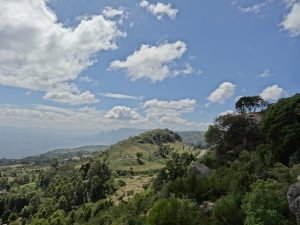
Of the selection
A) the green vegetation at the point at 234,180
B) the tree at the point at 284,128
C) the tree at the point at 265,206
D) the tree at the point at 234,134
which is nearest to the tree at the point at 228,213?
the green vegetation at the point at 234,180

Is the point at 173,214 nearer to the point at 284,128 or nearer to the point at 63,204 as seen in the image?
the point at 284,128

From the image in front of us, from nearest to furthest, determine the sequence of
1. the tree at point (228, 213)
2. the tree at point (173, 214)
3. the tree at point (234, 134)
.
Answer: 1. the tree at point (228, 213)
2. the tree at point (173, 214)
3. the tree at point (234, 134)

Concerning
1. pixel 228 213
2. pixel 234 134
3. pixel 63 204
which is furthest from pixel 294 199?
pixel 63 204

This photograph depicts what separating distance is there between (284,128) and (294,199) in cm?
1950

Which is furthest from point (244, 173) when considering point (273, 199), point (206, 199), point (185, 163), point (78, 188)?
A: point (78, 188)

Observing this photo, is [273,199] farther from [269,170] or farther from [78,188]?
[78,188]

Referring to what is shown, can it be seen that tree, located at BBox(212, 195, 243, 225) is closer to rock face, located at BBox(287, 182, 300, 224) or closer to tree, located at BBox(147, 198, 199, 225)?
tree, located at BBox(147, 198, 199, 225)

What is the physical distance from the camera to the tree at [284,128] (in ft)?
167

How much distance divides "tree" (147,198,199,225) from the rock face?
12.0 m

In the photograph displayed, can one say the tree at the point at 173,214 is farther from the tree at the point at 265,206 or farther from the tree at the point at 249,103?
the tree at the point at 249,103

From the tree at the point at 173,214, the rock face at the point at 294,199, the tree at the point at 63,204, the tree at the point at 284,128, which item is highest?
the tree at the point at 284,128

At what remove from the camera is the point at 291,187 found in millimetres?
35062

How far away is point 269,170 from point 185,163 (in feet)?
120

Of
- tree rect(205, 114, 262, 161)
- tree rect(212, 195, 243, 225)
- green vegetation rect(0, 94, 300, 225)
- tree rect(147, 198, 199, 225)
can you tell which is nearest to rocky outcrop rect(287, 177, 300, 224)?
green vegetation rect(0, 94, 300, 225)
